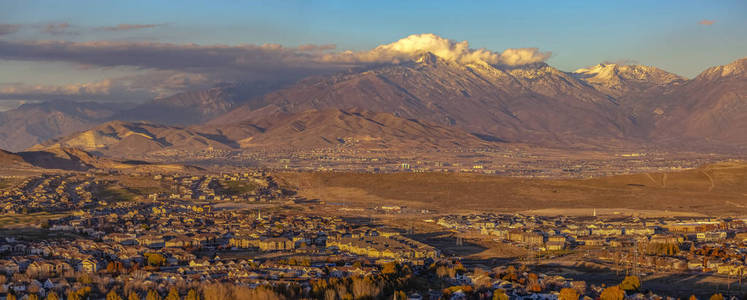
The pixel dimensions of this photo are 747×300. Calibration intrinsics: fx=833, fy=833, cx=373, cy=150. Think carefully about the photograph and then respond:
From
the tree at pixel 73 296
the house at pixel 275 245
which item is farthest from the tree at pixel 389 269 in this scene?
the tree at pixel 73 296

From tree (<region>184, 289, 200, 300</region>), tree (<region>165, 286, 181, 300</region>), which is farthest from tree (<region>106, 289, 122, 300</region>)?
tree (<region>184, 289, 200, 300</region>)

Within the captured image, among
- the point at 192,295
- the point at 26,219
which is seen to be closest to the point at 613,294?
the point at 192,295

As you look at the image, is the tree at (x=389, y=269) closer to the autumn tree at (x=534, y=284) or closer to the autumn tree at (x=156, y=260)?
the autumn tree at (x=534, y=284)

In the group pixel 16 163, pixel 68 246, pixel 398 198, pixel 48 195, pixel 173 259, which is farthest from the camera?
pixel 16 163

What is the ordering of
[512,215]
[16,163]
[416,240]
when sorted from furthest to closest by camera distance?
1. [16,163]
2. [512,215]
3. [416,240]

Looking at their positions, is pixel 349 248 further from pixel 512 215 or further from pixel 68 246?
pixel 512 215

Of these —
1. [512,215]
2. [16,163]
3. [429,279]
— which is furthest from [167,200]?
[16,163]

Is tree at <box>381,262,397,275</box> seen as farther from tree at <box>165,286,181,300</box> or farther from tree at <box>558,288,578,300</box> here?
tree at <box>165,286,181,300</box>

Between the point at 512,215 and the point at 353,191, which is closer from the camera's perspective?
the point at 512,215
